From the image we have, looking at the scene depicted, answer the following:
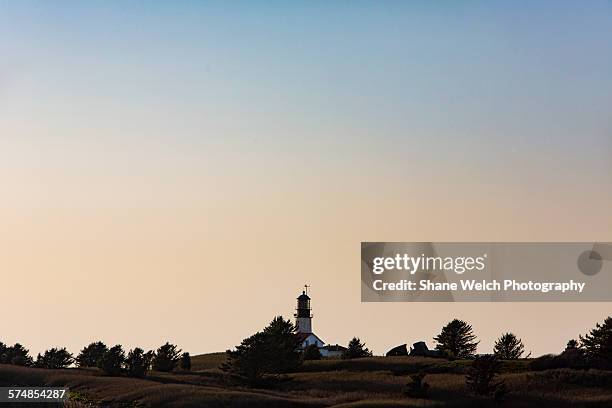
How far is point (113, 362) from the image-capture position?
341ft

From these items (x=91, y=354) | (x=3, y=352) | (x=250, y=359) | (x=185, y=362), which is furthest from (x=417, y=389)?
(x=3, y=352)

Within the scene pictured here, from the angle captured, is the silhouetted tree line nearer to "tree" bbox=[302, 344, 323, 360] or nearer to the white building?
"tree" bbox=[302, 344, 323, 360]

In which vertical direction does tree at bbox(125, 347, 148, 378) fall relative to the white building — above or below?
below

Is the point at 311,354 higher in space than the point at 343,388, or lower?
higher

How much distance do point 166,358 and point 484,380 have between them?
4763 cm

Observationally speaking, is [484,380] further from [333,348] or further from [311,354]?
[333,348]

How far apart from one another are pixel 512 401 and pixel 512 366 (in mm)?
20319

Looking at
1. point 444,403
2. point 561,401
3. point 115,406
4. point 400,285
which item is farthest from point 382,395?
point 400,285

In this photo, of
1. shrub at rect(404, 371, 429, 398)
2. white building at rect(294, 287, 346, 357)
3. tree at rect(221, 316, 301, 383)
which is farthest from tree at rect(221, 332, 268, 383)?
white building at rect(294, 287, 346, 357)

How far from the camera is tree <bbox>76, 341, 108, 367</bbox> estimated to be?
122312 mm

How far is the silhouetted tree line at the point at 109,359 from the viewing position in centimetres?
10406

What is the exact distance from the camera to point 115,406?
7669 cm

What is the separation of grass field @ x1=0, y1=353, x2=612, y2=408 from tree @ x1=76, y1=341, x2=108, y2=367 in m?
17.6

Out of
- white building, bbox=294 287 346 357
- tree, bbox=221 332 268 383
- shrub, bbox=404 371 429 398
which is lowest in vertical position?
shrub, bbox=404 371 429 398
